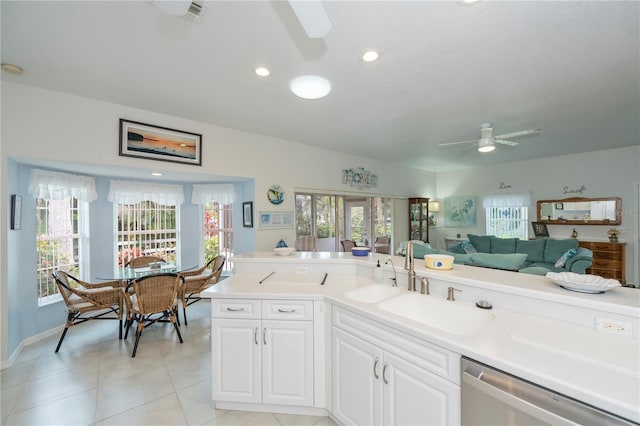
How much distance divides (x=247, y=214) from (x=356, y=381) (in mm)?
3228

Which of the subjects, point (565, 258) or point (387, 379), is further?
point (565, 258)

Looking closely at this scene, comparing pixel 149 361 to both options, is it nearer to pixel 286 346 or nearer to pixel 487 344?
pixel 286 346

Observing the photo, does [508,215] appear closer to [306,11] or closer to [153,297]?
[306,11]

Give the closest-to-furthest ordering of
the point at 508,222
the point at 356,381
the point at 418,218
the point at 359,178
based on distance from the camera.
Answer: the point at 356,381 → the point at 359,178 → the point at 508,222 → the point at 418,218

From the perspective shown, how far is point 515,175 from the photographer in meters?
6.32

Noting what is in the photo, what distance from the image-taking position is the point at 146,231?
4547 millimetres

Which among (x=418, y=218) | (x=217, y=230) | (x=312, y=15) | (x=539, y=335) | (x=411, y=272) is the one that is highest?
(x=312, y=15)

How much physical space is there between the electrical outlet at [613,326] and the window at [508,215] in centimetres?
592

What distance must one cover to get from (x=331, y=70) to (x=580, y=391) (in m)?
2.41

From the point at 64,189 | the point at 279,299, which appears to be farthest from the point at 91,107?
the point at 279,299

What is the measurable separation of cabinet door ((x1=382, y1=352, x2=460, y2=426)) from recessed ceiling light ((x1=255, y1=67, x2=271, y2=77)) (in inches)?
91.4

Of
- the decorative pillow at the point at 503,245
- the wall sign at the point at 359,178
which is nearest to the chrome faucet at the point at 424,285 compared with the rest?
the wall sign at the point at 359,178

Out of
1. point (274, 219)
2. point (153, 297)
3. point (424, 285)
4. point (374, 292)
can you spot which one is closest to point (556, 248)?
point (424, 285)

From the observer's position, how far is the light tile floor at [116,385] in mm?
1966
